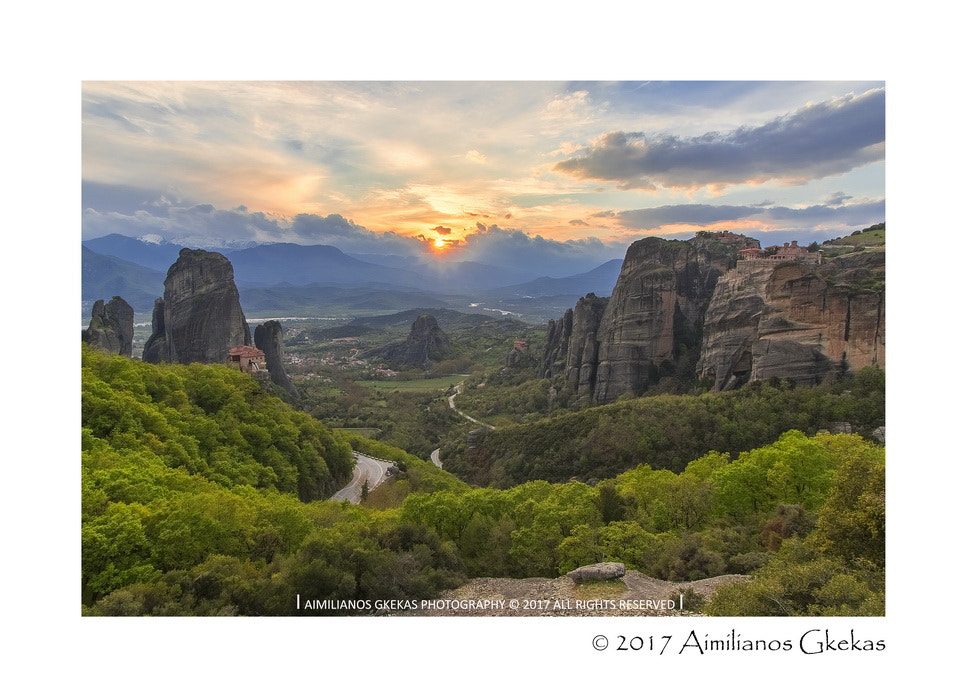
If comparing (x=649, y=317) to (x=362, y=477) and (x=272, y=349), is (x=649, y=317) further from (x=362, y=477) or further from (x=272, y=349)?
(x=272, y=349)

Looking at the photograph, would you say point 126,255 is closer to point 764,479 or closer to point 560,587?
point 560,587

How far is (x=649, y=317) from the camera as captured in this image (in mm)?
46344

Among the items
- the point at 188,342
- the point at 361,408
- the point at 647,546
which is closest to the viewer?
the point at 647,546

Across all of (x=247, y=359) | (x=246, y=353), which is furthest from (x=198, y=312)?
(x=247, y=359)

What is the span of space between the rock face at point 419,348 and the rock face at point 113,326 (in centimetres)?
4046

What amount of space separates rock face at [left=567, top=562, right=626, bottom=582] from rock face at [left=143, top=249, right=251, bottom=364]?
137 feet

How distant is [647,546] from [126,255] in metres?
31.0

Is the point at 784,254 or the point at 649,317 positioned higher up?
the point at 784,254

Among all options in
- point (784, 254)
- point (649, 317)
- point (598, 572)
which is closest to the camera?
point (598, 572)

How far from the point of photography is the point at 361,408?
50312 millimetres

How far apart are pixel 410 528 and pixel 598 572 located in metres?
4.11

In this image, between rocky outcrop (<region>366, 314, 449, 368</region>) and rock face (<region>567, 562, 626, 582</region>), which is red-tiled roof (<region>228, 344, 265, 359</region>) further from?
rocky outcrop (<region>366, 314, 449, 368</region>)

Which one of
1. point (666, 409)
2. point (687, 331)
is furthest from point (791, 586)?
point (687, 331)

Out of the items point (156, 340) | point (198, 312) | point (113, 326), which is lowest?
point (156, 340)
